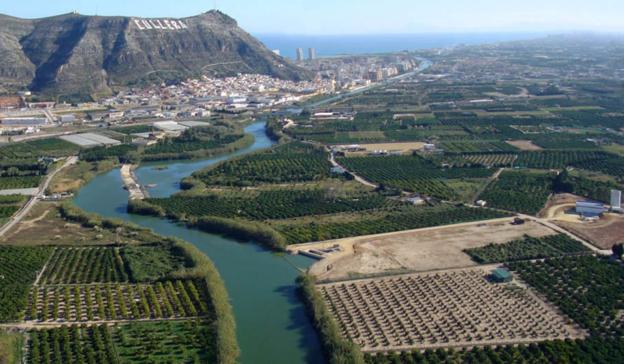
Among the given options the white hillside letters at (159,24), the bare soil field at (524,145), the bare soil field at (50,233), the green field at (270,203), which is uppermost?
the white hillside letters at (159,24)

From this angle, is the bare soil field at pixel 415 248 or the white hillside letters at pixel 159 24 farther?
the white hillside letters at pixel 159 24

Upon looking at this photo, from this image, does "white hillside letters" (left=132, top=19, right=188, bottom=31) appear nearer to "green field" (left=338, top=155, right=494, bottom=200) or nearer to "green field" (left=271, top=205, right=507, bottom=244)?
"green field" (left=338, top=155, right=494, bottom=200)

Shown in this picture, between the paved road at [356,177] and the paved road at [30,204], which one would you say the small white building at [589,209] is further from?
the paved road at [30,204]

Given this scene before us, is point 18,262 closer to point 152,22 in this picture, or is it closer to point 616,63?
point 152,22

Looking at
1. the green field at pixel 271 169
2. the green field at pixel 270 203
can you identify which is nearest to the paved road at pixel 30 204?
the green field at pixel 270 203

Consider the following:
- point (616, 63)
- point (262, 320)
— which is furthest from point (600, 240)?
point (616, 63)

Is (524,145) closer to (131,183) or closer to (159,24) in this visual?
(131,183)

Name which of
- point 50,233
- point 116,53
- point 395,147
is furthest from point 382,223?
point 116,53
